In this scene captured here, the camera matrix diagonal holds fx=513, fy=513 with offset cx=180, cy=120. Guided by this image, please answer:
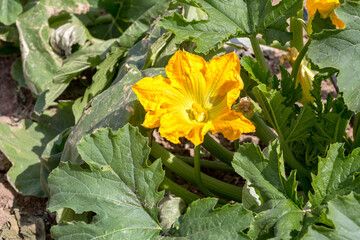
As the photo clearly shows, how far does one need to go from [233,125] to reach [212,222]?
1.19ft

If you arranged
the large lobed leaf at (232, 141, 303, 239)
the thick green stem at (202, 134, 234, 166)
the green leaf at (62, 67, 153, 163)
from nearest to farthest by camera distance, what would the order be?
the large lobed leaf at (232, 141, 303, 239) < the green leaf at (62, 67, 153, 163) < the thick green stem at (202, 134, 234, 166)

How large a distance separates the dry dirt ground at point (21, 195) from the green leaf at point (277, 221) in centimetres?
95

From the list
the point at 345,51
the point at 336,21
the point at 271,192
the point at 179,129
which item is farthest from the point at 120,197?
the point at 336,21

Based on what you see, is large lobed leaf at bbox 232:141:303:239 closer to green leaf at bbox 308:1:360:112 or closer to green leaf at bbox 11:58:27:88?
green leaf at bbox 308:1:360:112

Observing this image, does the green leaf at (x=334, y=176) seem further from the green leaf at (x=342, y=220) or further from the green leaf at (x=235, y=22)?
the green leaf at (x=235, y=22)

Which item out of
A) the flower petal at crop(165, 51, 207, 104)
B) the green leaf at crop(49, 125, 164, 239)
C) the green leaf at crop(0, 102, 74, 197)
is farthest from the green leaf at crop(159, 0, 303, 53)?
the green leaf at crop(0, 102, 74, 197)

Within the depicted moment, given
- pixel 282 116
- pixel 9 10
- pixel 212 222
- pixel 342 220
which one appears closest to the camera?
pixel 342 220

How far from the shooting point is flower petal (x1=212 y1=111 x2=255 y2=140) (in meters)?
1.82

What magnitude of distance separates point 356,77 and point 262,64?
1.67 feet

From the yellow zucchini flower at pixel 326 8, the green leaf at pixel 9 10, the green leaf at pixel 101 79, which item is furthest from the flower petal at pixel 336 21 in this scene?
the green leaf at pixel 9 10

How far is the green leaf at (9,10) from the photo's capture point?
313 centimetres

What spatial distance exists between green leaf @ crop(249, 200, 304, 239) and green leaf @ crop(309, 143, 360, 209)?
0.08 m

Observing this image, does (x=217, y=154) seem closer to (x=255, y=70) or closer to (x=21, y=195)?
(x=255, y=70)

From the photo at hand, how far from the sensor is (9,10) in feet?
10.4
